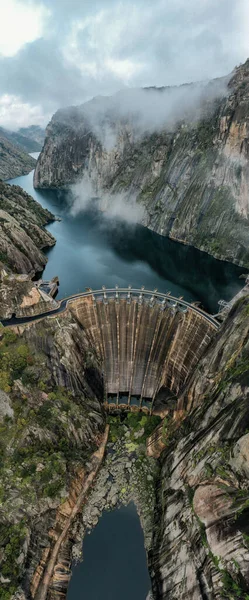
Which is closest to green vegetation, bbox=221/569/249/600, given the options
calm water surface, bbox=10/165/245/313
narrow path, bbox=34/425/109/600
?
narrow path, bbox=34/425/109/600

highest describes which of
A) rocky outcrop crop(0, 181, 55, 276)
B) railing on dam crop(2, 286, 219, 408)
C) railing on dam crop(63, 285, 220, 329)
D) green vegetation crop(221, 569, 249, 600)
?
rocky outcrop crop(0, 181, 55, 276)

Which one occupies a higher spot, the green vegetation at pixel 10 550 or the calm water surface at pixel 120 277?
the calm water surface at pixel 120 277

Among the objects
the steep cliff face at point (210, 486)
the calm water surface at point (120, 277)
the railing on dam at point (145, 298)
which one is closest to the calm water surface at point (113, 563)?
the calm water surface at point (120, 277)

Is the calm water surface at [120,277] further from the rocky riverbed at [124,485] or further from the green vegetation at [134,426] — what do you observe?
the green vegetation at [134,426]

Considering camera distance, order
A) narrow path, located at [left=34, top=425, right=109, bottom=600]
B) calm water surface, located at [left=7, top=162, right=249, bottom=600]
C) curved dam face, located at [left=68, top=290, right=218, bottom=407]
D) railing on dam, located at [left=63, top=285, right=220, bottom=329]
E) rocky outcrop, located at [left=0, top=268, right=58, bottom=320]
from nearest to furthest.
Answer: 1. narrow path, located at [left=34, top=425, right=109, bottom=600]
2. calm water surface, located at [left=7, top=162, right=249, bottom=600]
3. curved dam face, located at [left=68, top=290, right=218, bottom=407]
4. rocky outcrop, located at [left=0, top=268, right=58, bottom=320]
5. railing on dam, located at [left=63, top=285, right=220, bottom=329]

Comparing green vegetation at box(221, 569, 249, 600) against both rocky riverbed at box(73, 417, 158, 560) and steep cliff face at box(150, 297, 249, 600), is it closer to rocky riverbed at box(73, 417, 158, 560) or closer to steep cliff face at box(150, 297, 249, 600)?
steep cliff face at box(150, 297, 249, 600)

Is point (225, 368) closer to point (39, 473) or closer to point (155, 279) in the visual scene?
point (39, 473)

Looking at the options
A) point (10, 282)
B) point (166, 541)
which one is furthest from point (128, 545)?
point (10, 282)
